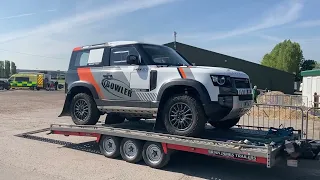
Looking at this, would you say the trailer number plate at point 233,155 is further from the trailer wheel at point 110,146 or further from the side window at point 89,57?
the side window at point 89,57

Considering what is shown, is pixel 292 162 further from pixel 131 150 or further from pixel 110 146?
pixel 110 146

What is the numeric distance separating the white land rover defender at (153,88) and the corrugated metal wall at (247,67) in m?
21.1

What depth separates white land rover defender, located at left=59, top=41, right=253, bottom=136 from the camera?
5711 mm

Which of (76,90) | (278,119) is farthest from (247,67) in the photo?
(76,90)

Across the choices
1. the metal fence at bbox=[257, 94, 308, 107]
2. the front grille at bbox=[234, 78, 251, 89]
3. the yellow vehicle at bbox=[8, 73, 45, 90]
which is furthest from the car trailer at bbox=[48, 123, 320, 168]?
the yellow vehicle at bbox=[8, 73, 45, 90]

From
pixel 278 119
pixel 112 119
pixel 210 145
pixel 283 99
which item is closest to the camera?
pixel 210 145

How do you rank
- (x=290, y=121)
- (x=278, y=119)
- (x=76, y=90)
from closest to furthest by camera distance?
Answer: (x=76, y=90), (x=290, y=121), (x=278, y=119)

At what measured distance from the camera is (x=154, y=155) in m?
6.34

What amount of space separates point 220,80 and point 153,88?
142 cm

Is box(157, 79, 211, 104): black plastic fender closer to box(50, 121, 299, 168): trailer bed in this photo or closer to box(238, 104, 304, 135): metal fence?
box(50, 121, 299, 168): trailer bed

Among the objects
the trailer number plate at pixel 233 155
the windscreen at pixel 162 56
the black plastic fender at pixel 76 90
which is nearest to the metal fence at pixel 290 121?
the windscreen at pixel 162 56

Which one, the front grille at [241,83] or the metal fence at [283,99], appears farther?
the metal fence at [283,99]

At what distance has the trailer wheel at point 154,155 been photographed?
20.2 ft

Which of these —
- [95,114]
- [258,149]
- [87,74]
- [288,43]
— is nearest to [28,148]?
[95,114]
